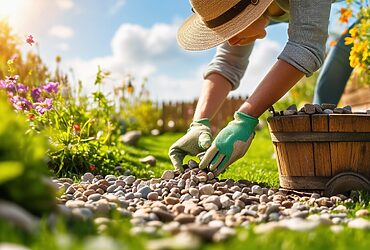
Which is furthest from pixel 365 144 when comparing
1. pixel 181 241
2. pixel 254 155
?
pixel 254 155

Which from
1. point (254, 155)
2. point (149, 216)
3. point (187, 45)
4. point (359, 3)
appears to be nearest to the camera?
point (149, 216)

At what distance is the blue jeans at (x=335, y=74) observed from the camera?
4293 millimetres

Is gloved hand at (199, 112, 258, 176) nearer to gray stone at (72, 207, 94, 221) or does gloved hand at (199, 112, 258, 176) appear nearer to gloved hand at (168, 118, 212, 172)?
gloved hand at (168, 118, 212, 172)

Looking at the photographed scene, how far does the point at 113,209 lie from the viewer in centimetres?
205

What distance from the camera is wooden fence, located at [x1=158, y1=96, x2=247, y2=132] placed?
38.5 feet

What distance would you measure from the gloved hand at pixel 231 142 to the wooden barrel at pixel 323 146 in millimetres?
160

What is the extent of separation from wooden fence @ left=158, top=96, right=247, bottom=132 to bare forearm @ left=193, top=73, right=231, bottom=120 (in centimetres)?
790

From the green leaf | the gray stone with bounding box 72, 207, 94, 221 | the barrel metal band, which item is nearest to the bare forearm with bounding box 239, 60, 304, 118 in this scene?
the barrel metal band

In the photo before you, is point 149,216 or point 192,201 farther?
point 192,201

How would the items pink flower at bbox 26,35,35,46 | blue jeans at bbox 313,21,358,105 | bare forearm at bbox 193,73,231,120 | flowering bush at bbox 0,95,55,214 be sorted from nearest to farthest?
flowering bush at bbox 0,95,55,214, bare forearm at bbox 193,73,231,120, pink flower at bbox 26,35,35,46, blue jeans at bbox 313,21,358,105

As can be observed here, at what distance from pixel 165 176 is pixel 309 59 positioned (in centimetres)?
104

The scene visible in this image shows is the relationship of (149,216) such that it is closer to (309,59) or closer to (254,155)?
(309,59)

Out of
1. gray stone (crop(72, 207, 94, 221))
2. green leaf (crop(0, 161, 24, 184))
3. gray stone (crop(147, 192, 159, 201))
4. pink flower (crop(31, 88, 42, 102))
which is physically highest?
pink flower (crop(31, 88, 42, 102))

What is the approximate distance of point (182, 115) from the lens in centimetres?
1223
